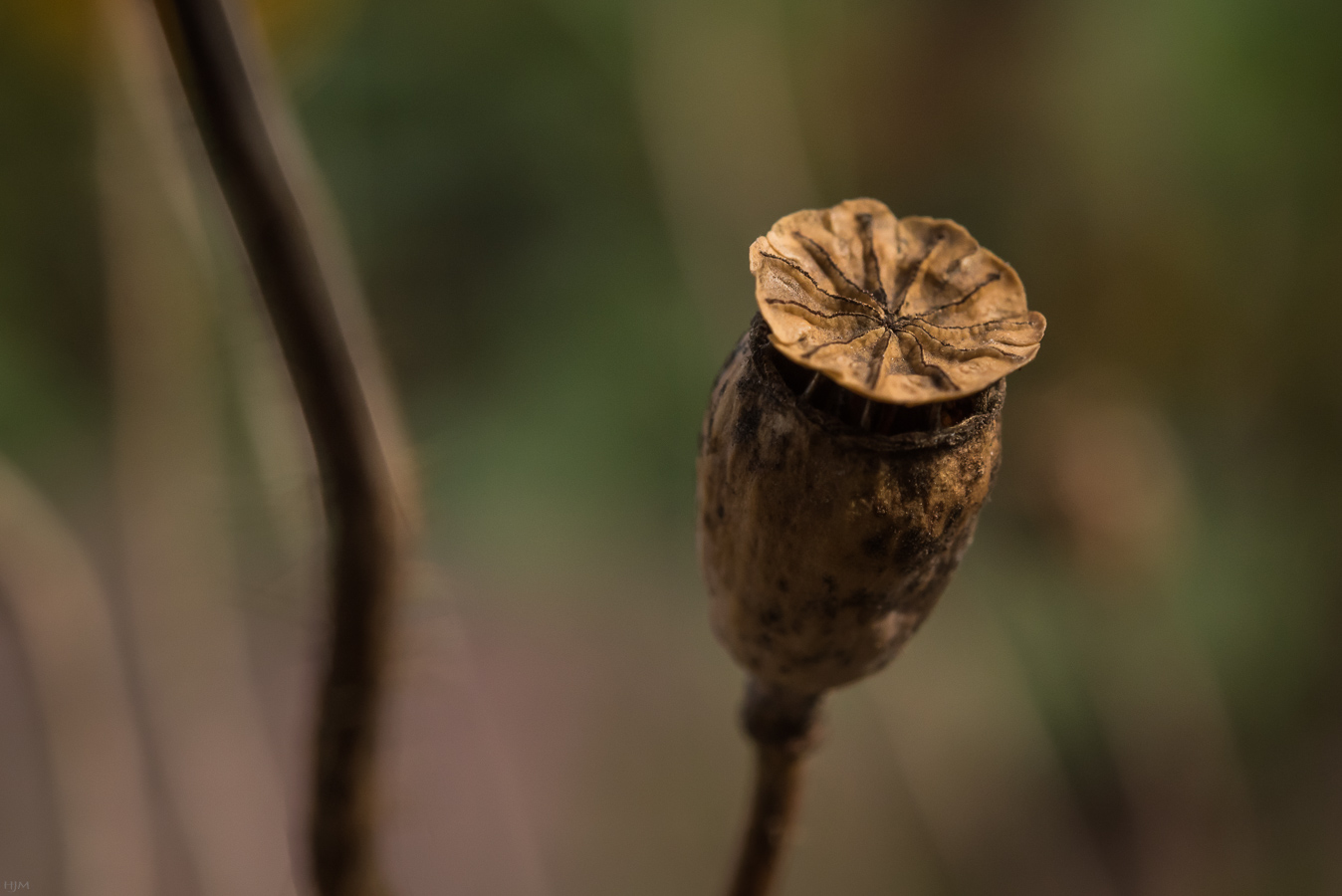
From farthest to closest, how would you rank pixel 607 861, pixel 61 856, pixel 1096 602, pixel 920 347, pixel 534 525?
pixel 534 525 < pixel 1096 602 < pixel 607 861 < pixel 61 856 < pixel 920 347

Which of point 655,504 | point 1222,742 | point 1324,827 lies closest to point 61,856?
point 655,504

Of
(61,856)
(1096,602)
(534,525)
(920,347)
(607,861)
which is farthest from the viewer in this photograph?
(534,525)

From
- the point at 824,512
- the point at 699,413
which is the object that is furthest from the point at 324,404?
the point at 699,413

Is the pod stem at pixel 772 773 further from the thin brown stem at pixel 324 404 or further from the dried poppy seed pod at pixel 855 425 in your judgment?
the thin brown stem at pixel 324 404

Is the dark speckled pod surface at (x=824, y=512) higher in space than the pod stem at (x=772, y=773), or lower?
higher

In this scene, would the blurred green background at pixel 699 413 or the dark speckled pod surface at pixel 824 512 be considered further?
the blurred green background at pixel 699 413

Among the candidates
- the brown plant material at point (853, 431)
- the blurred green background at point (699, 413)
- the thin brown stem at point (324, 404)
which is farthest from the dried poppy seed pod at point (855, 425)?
the blurred green background at point (699, 413)

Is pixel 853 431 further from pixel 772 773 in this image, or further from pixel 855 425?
pixel 772 773

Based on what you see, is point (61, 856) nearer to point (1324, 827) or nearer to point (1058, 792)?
point (1058, 792)
